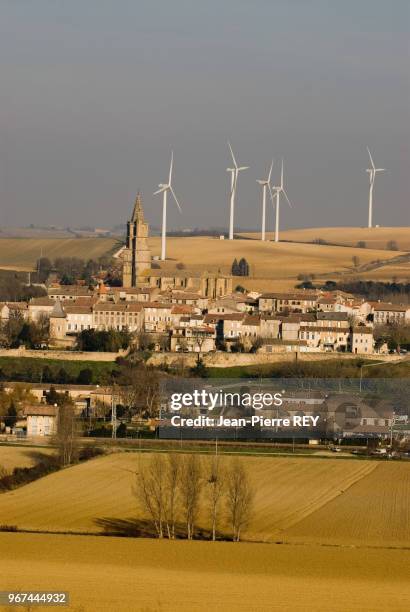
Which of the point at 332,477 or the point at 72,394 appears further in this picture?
the point at 72,394

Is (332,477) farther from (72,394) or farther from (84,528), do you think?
(72,394)

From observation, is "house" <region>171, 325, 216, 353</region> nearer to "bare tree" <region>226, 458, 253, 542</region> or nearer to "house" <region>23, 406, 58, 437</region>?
"house" <region>23, 406, 58, 437</region>

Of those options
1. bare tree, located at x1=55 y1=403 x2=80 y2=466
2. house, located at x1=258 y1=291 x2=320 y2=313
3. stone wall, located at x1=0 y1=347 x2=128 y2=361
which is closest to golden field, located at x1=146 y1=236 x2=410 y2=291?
house, located at x1=258 y1=291 x2=320 y2=313

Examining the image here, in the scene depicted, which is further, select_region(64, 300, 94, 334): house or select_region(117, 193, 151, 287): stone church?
select_region(117, 193, 151, 287): stone church

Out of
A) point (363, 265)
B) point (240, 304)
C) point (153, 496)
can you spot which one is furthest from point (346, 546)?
point (363, 265)

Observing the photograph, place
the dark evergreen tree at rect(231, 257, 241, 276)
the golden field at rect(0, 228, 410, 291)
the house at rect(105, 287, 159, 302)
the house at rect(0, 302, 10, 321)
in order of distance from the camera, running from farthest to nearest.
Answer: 1. the golden field at rect(0, 228, 410, 291)
2. the dark evergreen tree at rect(231, 257, 241, 276)
3. the house at rect(105, 287, 159, 302)
4. the house at rect(0, 302, 10, 321)

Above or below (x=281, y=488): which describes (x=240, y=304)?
above

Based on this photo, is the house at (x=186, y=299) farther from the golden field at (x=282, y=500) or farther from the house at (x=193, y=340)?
the golden field at (x=282, y=500)
